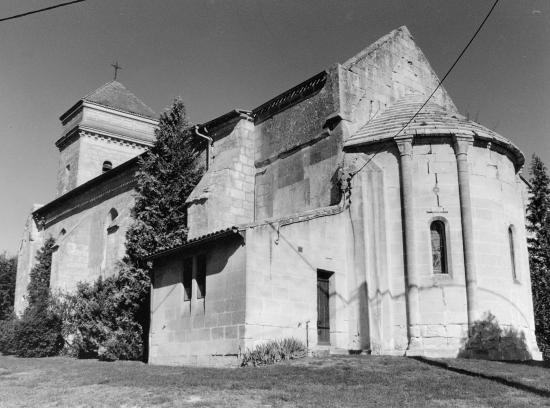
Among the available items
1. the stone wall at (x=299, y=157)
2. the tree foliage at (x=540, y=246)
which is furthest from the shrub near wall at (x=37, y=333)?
the tree foliage at (x=540, y=246)

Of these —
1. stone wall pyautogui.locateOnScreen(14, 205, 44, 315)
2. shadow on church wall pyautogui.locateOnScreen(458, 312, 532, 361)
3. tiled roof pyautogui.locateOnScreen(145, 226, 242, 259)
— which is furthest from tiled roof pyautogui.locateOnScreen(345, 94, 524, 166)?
stone wall pyautogui.locateOnScreen(14, 205, 44, 315)

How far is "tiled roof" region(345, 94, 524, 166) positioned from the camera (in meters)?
17.8

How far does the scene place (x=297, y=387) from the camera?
1109cm

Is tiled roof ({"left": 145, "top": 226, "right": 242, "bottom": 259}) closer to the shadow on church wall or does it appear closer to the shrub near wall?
the shadow on church wall

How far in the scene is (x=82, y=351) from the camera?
85.8ft

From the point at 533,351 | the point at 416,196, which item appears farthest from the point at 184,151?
the point at 533,351

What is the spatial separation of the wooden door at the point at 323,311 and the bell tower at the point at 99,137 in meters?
29.3

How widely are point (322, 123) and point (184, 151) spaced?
705 centimetres

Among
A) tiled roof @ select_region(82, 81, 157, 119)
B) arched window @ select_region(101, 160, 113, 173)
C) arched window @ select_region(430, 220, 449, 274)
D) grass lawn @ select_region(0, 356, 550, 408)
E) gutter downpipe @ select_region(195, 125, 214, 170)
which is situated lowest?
grass lawn @ select_region(0, 356, 550, 408)

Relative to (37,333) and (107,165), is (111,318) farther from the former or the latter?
(107,165)

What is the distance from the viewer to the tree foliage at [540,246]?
2703 centimetres

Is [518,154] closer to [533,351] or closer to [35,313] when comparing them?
[533,351]

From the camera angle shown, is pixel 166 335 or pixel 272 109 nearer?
pixel 166 335

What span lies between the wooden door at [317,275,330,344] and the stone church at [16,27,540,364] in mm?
45
